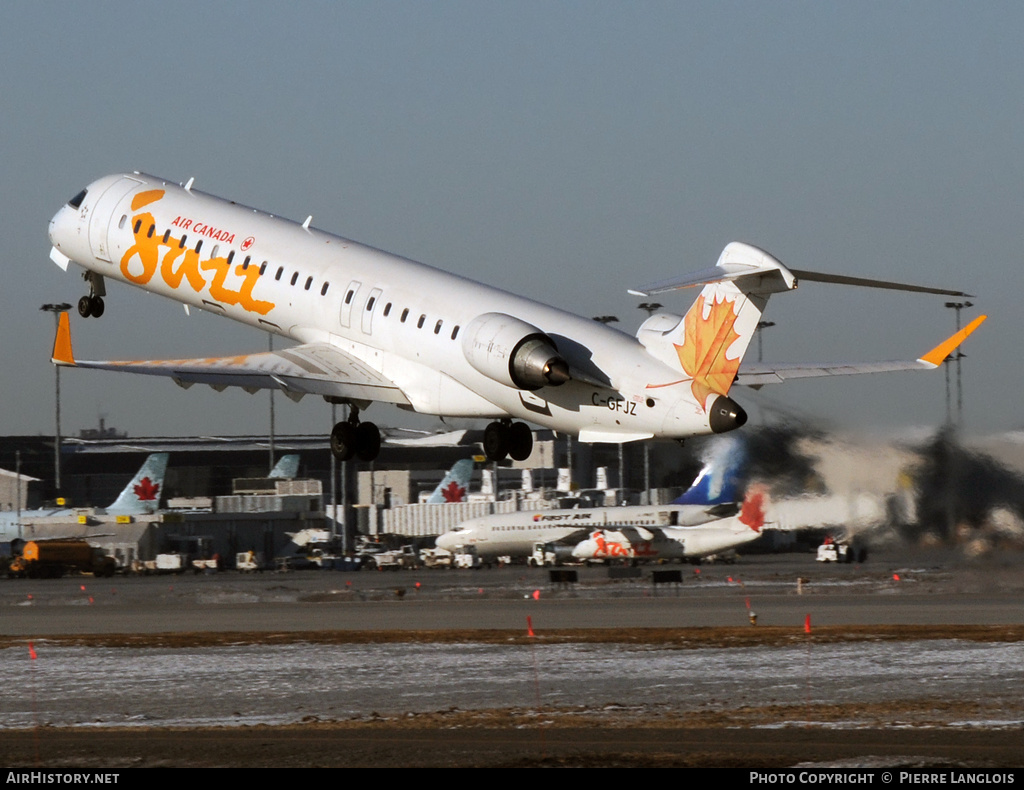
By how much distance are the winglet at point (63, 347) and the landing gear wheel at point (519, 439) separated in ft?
28.1

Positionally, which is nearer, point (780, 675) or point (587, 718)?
point (587, 718)

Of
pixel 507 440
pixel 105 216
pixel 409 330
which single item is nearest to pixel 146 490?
pixel 105 216

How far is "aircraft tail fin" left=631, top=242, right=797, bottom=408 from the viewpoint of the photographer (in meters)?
25.7

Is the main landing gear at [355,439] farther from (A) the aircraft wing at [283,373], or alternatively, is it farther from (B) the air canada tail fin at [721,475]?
(B) the air canada tail fin at [721,475]

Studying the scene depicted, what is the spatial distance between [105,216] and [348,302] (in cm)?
800

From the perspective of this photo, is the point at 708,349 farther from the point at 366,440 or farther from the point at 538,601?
the point at 538,601

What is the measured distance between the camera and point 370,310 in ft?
99.7

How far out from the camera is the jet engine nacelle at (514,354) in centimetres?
2612

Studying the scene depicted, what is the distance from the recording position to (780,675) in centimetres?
2981

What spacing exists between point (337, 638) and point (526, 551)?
119 ft

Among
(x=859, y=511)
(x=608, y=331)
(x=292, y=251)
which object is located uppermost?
(x=292, y=251)

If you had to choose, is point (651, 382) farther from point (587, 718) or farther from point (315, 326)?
point (315, 326)
